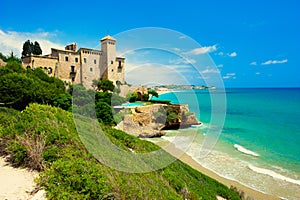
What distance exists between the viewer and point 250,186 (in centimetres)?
961

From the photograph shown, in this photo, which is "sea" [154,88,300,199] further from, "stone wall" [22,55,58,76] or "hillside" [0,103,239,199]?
"stone wall" [22,55,58,76]

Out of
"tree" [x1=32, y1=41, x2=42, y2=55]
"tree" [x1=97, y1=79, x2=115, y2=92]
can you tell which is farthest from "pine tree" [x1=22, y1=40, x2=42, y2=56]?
"tree" [x1=97, y1=79, x2=115, y2=92]

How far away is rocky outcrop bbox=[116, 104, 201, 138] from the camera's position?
18609mm

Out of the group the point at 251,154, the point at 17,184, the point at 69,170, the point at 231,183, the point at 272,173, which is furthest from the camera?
the point at 251,154

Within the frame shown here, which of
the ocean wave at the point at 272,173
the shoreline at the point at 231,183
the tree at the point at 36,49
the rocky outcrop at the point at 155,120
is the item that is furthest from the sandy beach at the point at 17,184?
the tree at the point at 36,49

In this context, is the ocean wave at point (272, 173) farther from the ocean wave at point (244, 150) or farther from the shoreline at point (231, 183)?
the ocean wave at point (244, 150)

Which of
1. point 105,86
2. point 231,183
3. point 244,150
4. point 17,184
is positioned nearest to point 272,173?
point 231,183

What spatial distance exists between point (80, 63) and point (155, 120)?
1669 centimetres

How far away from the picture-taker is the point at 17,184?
3.40 metres

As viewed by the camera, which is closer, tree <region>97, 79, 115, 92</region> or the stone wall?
the stone wall

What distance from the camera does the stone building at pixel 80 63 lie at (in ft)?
87.9

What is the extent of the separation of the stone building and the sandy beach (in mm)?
23700

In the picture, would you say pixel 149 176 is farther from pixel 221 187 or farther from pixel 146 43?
pixel 221 187

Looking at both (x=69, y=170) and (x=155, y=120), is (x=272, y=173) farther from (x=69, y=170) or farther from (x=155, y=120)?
(x=155, y=120)
